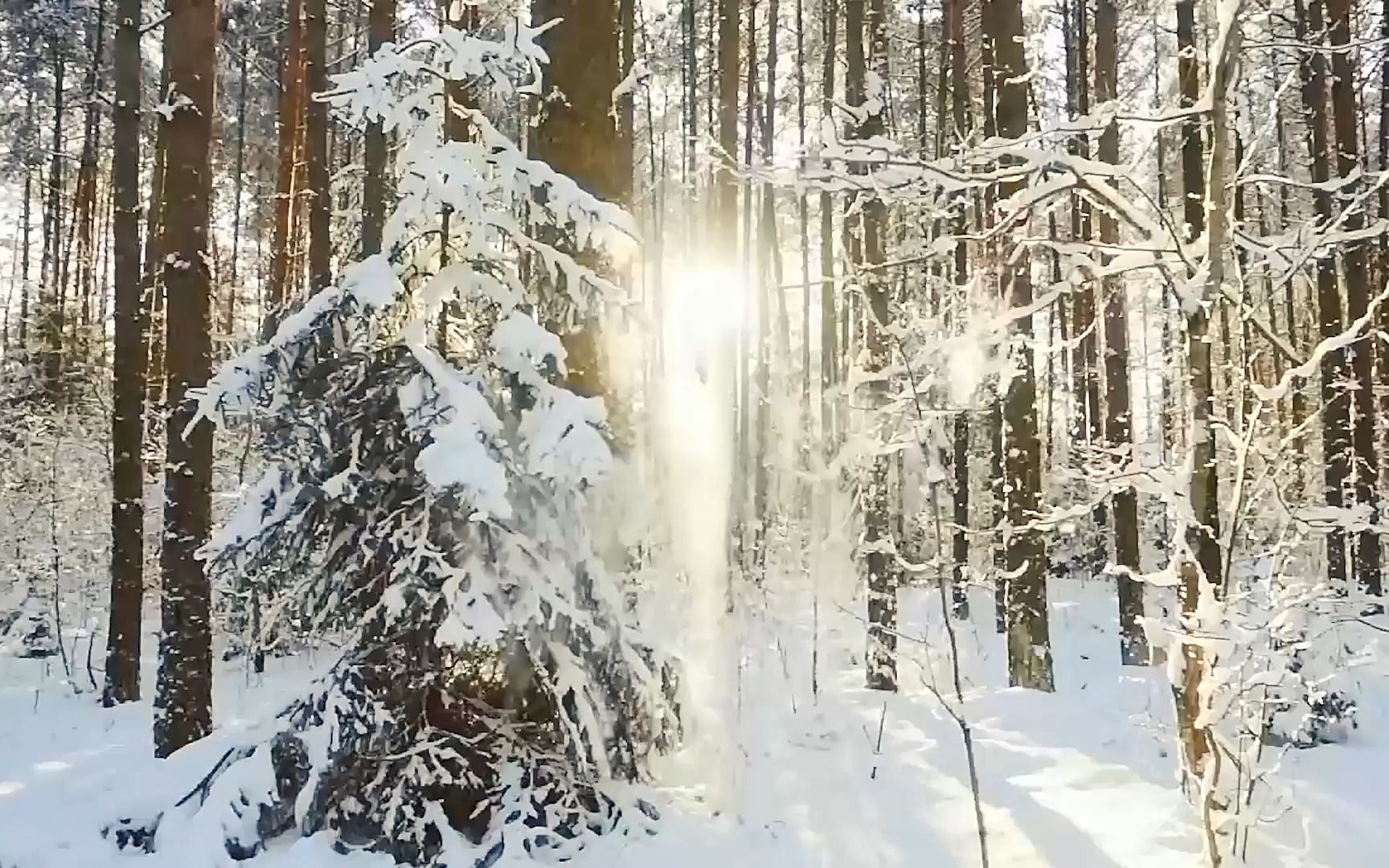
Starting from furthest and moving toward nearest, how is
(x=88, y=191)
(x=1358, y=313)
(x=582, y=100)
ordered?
(x=88, y=191) → (x=1358, y=313) → (x=582, y=100)

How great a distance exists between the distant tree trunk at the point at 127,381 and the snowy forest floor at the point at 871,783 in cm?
59

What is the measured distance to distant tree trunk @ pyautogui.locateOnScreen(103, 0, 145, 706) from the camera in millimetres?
8734

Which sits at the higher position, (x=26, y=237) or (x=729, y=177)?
(x=26, y=237)

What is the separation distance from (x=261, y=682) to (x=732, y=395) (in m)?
8.25

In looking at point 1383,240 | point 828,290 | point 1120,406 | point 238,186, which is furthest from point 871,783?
point 238,186

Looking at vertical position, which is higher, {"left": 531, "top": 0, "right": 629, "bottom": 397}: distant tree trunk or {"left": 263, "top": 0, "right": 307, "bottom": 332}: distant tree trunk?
{"left": 263, "top": 0, "right": 307, "bottom": 332}: distant tree trunk

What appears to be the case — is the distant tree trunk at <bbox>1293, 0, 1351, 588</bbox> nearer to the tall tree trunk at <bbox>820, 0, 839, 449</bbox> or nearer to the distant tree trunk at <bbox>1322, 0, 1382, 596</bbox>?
the distant tree trunk at <bbox>1322, 0, 1382, 596</bbox>

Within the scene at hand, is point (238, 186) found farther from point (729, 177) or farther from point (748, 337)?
point (729, 177)

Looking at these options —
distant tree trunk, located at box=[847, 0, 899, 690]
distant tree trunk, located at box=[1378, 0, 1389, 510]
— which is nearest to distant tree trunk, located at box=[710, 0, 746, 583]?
distant tree trunk, located at box=[847, 0, 899, 690]

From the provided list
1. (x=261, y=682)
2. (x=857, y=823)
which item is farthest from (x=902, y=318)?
(x=261, y=682)

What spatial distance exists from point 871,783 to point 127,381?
688 centimetres

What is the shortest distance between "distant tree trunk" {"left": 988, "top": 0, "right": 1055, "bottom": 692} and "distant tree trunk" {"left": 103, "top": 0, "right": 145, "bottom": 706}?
7.26 meters

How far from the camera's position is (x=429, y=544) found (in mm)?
4781

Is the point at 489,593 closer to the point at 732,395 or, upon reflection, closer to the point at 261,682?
the point at 261,682
